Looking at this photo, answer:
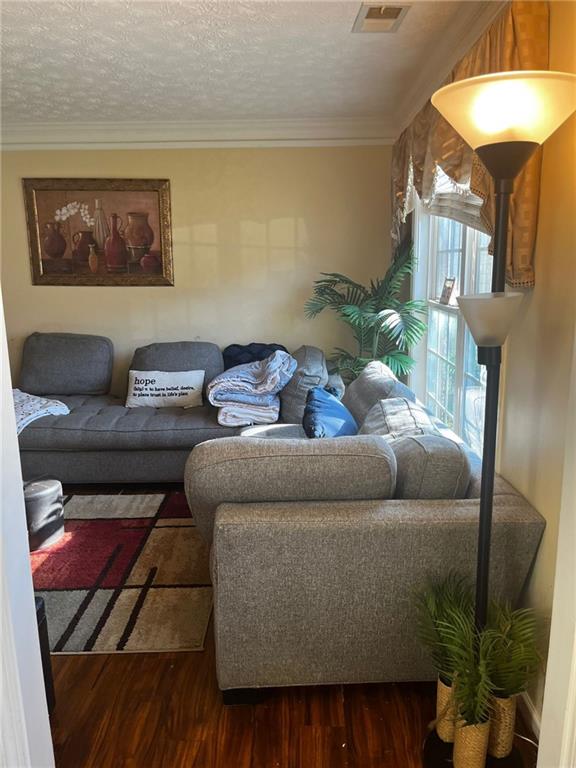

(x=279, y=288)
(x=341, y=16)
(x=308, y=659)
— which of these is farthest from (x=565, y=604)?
(x=279, y=288)

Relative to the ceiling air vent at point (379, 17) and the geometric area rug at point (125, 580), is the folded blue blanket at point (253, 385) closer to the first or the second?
the geometric area rug at point (125, 580)

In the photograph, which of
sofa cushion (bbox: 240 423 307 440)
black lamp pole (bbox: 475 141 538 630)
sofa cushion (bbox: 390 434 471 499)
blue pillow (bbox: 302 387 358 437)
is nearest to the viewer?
black lamp pole (bbox: 475 141 538 630)

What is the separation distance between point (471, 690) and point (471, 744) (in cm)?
14

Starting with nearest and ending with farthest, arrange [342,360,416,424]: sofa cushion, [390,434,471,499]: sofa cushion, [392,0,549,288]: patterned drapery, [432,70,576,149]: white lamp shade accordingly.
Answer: [432,70,576,149]: white lamp shade → [392,0,549,288]: patterned drapery → [390,434,471,499]: sofa cushion → [342,360,416,424]: sofa cushion

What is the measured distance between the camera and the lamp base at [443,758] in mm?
1531

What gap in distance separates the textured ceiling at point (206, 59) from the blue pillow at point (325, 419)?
156 centimetres

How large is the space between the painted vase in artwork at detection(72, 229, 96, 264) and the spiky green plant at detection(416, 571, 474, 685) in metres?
3.60

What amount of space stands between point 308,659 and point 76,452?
2.24 meters

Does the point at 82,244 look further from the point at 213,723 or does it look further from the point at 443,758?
the point at 443,758

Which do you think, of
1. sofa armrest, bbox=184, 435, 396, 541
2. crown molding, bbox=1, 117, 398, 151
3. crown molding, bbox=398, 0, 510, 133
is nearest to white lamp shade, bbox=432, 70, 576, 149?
crown molding, bbox=398, 0, 510, 133

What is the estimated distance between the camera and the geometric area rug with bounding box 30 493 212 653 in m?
2.19

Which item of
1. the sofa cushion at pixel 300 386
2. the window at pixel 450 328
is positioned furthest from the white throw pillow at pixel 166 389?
the window at pixel 450 328

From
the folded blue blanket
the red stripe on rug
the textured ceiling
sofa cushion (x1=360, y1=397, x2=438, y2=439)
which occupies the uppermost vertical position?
the textured ceiling

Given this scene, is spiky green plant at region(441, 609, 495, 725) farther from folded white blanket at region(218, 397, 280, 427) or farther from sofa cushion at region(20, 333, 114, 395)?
sofa cushion at region(20, 333, 114, 395)
